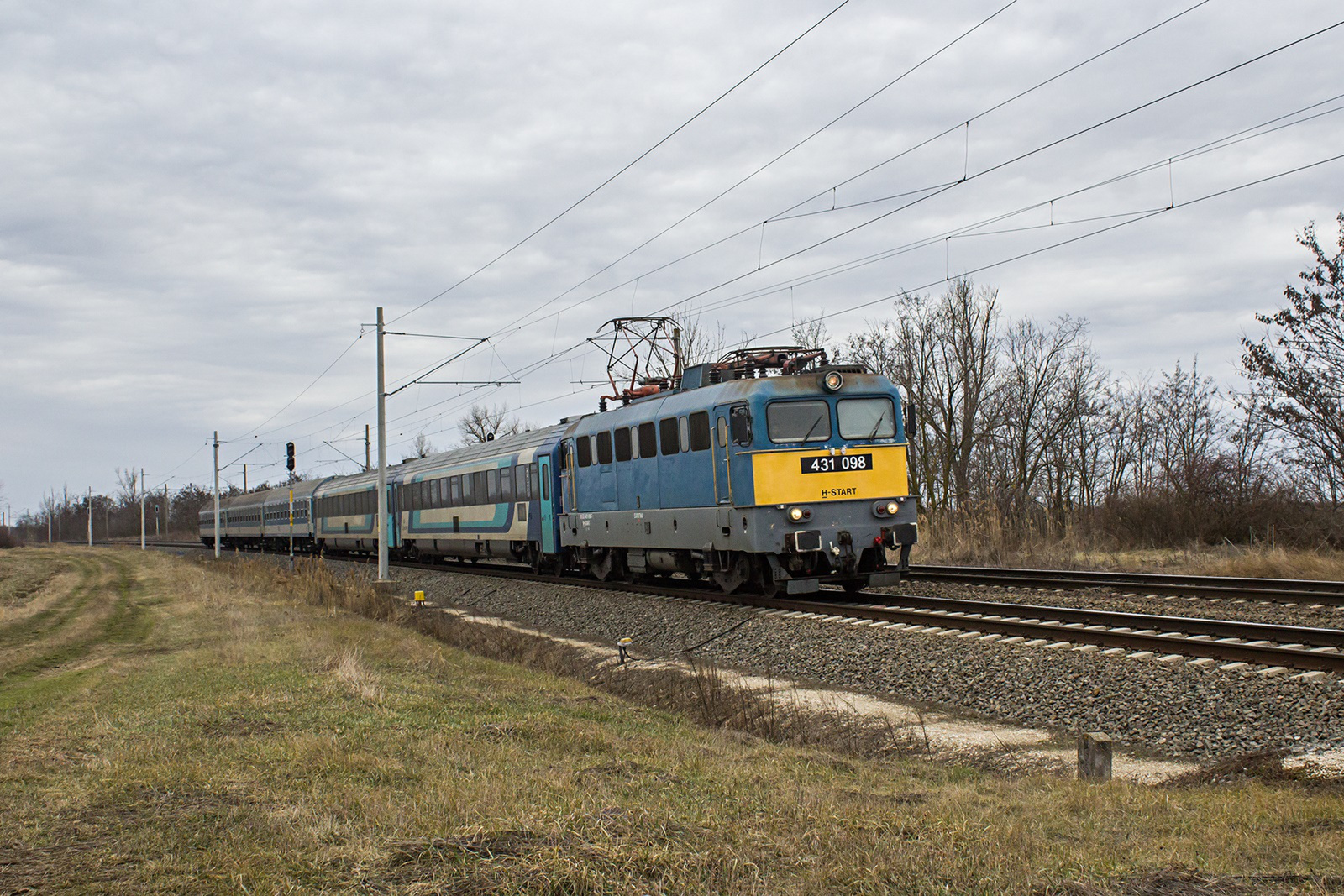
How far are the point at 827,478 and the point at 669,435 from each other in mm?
3170

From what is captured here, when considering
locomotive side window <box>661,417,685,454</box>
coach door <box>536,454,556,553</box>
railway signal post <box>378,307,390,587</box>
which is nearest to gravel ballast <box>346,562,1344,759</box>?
locomotive side window <box>661,417,685,454</box>

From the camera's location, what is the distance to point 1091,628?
10703 mm

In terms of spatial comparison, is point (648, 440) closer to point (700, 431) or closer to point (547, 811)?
point (700, 431)

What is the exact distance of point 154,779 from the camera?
237 inches

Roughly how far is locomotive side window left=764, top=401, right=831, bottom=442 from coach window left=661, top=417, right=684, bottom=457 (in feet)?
7.50

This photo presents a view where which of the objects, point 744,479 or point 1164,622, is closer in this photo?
point 1164,622

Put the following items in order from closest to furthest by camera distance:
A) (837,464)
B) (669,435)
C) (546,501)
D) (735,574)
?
(837,464), (735,574), (669,435), (546,501)

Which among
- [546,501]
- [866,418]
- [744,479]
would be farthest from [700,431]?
[546,501]

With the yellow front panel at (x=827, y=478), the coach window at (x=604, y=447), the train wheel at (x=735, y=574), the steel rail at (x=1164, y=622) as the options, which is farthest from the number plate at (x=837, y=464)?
the coach window at (x=604, y=447)

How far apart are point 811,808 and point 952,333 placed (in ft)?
104

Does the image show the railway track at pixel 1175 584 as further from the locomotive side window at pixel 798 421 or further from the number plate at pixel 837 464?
the locomotive side window at pixel 798 421

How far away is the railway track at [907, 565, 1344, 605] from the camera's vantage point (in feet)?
43.3

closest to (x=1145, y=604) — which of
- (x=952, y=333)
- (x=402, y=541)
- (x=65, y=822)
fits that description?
(x=65, y=822)

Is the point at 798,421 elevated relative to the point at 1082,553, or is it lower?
elevated
